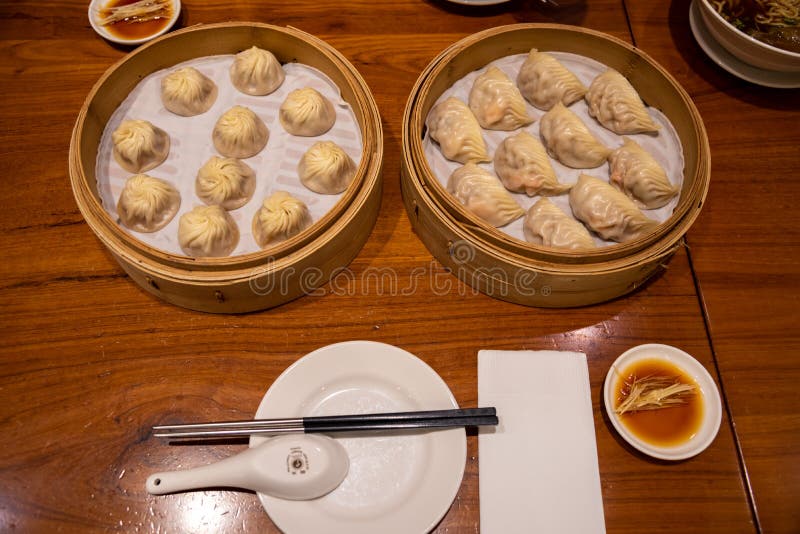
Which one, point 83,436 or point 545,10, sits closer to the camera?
point 83,436

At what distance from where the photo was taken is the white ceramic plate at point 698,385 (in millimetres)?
1523

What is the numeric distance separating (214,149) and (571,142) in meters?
1.20

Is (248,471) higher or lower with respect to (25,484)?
higher

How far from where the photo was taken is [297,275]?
1.64 meters

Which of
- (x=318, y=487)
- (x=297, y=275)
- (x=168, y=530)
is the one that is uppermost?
(x=297, y=275)

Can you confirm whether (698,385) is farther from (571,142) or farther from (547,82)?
(547,82)

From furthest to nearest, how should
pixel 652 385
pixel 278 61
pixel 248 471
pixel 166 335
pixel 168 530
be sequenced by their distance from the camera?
pixel 278 61, pixel 166 335, pixel 652 385, pixel 168 530, pixel 248 471

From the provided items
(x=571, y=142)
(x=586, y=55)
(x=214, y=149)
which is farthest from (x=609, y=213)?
(x=214, y=149)

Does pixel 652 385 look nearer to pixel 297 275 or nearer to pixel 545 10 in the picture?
pixel 297 275

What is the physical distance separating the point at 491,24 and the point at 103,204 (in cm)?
164

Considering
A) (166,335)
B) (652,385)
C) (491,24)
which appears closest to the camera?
(652,385)

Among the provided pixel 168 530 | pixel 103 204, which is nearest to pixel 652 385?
pixel 168 530

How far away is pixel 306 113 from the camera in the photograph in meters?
1.84

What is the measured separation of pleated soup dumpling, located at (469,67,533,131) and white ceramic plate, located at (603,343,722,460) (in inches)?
33.8
